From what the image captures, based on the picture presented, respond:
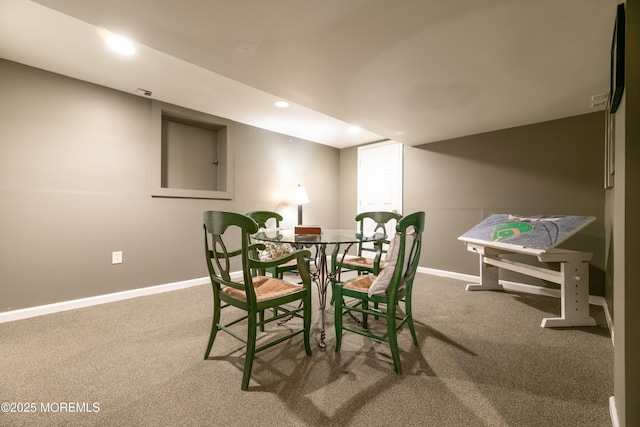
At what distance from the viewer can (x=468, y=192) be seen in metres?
3.71

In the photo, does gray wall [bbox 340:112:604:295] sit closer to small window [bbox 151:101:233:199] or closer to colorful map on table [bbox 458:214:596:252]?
colorful map on table [bbox 458:214:596:252]

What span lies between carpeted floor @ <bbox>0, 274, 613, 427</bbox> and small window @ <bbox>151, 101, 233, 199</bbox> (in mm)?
1677

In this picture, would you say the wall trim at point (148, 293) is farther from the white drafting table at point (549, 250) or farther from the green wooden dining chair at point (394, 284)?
the green wooden dining chair at point (394, 284)

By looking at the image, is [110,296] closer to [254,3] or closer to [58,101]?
[58,101]

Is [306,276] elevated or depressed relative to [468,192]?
depressed

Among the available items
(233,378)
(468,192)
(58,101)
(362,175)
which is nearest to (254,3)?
(233,378)

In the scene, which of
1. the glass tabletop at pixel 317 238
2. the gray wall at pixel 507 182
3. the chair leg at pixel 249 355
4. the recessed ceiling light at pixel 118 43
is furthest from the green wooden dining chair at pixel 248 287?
the gray wall at pixel 507 182

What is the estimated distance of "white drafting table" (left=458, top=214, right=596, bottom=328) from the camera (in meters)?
2.22

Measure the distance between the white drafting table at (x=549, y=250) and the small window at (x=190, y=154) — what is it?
333 centimetres

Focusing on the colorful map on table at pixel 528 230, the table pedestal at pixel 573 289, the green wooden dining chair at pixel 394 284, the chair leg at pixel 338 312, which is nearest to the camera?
the green wooden dining chair at pixel 394 284

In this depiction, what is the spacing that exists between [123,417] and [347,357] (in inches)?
47.9

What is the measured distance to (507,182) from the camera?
338cm

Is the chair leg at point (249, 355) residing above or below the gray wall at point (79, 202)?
below

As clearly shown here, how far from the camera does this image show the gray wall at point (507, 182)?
9.34 feet
